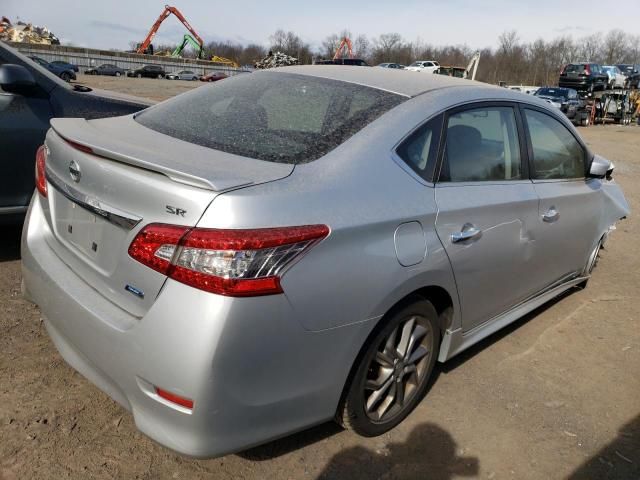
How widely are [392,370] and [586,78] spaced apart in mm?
34696

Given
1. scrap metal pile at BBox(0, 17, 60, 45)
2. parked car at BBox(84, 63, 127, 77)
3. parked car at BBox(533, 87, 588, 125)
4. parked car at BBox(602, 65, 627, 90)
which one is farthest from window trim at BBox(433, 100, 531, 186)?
scrap metal pile at BBox(0, 17, 60, 45)

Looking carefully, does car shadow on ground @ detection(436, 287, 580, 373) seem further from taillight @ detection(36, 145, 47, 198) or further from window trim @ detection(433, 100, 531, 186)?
taillight @ detection(36, 145, 47, 198)

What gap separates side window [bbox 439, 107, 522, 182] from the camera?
2735 millimetres

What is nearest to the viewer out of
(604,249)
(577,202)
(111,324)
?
(111,324)

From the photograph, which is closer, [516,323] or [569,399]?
[569,399]

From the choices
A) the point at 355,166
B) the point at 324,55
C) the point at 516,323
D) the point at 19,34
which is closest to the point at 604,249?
the point at 516,323

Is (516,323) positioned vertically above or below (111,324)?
below

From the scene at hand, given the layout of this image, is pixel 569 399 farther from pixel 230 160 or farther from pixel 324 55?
pixel 324 55

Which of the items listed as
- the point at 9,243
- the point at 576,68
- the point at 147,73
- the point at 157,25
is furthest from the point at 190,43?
the point at 9,243

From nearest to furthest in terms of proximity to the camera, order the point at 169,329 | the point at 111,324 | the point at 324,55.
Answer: the point at 169,329 → the point at 111,324 → the point at 324,55

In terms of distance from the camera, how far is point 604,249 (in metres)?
6.22

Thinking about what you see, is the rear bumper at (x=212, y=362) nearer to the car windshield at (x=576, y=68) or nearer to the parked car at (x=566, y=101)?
the parked car at (x=566, y=101)

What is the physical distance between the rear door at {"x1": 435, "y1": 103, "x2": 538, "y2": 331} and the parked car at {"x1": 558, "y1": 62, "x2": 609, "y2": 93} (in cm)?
3305

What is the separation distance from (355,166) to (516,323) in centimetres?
244
